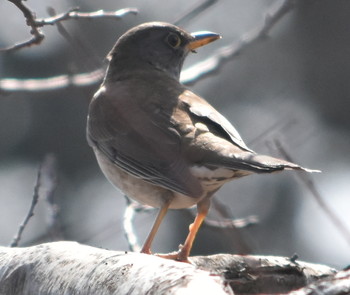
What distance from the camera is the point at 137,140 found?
6.00 metres

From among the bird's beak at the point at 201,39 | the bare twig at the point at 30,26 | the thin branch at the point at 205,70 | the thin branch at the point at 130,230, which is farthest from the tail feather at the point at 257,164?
the bird's beak at the point at 201,39

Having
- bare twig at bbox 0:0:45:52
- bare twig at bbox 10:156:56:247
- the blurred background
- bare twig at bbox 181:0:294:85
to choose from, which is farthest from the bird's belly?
the blurred background

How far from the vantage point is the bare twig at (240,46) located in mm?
6008

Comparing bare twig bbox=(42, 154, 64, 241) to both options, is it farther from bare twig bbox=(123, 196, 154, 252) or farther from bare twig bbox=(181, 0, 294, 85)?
bare twig bbox=(181, 0, 294, 85)

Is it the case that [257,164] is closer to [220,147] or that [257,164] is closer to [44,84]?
[220,147]

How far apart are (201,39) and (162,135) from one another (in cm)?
165

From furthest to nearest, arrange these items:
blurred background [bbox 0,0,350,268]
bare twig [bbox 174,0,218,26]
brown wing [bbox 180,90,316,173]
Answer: blurred background [bbox 0,0,350,268]
bare twig [bbox 174,0,218,26]
brown wing [bbox 180,90,316,173]

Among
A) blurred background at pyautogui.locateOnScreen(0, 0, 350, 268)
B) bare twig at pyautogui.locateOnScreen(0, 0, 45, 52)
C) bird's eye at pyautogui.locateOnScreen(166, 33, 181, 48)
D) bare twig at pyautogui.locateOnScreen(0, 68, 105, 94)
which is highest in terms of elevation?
bare twig at pyautogui.locateOnScreen(0, 0, 45, 52)

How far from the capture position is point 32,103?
12492 millimetres

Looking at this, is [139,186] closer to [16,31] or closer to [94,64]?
[94,64]

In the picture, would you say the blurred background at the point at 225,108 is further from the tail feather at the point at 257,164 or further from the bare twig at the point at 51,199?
the tail feather at the point at 257,164

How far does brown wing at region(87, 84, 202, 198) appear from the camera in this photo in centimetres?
538

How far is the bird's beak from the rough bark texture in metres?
2.39

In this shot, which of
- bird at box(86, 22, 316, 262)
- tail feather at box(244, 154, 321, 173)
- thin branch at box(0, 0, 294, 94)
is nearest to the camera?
tail feather at box(244, 154, 321, 173)
